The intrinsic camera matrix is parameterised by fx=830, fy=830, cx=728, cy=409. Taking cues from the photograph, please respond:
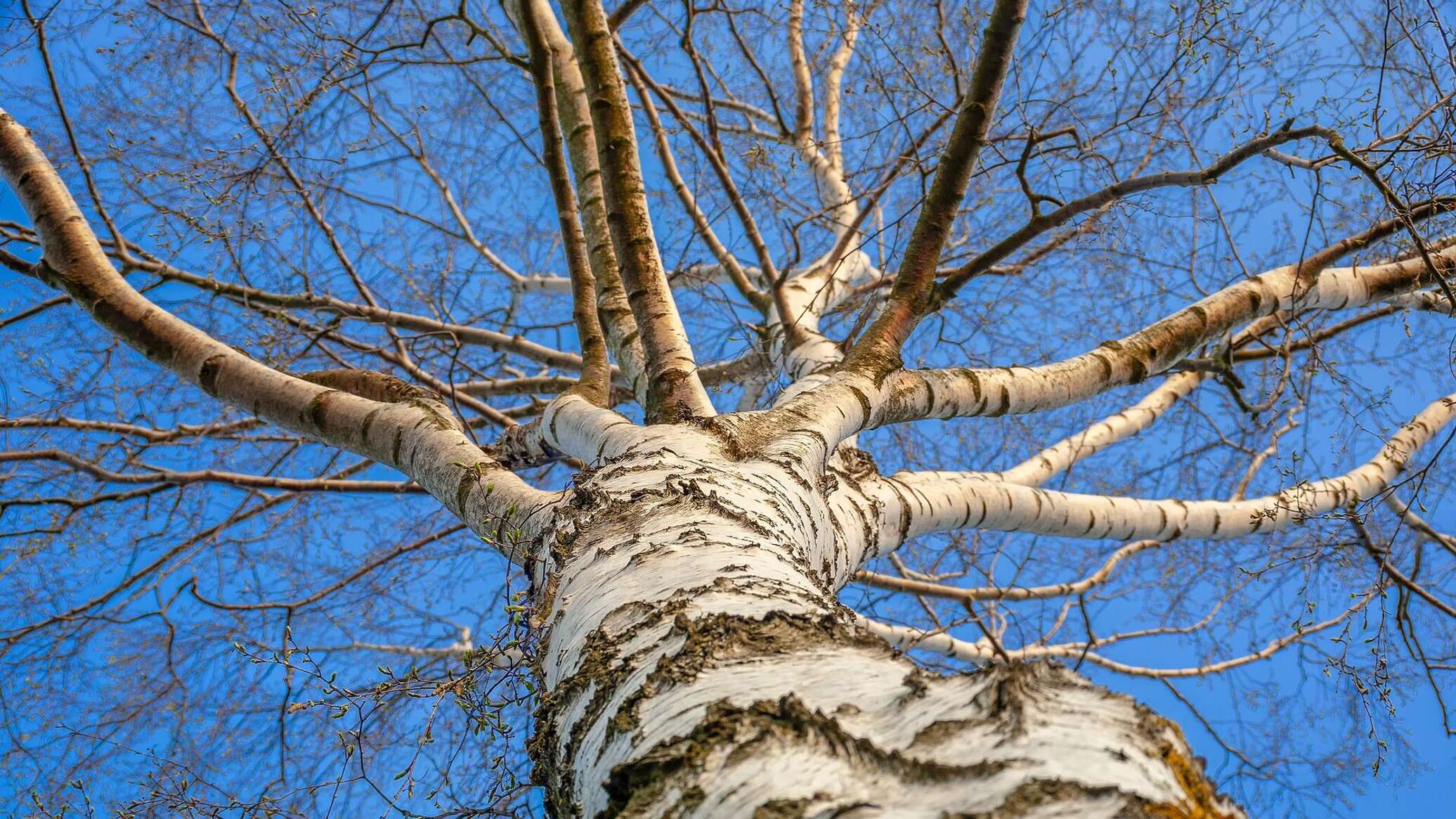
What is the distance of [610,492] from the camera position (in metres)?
1.51

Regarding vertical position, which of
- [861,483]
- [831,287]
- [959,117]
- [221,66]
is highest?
[221,66]

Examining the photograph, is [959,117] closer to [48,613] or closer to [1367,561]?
[1367,561]

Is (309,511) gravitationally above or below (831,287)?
below

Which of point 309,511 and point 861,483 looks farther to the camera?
point 309,511

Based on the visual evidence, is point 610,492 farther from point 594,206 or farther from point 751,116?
point 751,116

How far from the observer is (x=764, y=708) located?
789mm

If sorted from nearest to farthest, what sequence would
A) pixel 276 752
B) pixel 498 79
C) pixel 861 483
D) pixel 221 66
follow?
pixel 861 483 < pixel 221 66 < pixel 276 752 < pixel 498 79

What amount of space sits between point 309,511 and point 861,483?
2.95 m

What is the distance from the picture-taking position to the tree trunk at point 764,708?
618mm

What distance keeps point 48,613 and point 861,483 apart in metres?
3.45

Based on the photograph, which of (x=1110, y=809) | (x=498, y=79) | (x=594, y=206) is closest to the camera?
(x=1110, y=809)

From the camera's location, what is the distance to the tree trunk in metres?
→ 0.62

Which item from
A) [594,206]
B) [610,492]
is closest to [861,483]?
[610,492]

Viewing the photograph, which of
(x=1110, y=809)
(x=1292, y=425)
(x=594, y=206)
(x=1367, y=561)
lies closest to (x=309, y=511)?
(x=594, y=206)
